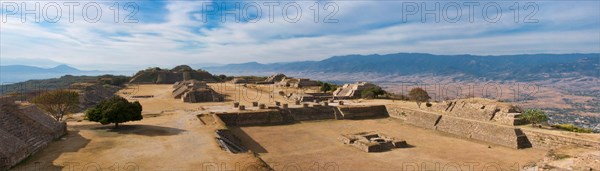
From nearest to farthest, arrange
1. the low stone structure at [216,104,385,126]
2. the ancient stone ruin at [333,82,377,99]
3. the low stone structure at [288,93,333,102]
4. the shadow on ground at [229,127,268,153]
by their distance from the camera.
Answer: the shadow on ground at [229,127,268,153] < the low stone structure at [216,104,385,126] < the low stone structure at [288,93,333,102] < the ancient stone ruin at [333,82,377,99]

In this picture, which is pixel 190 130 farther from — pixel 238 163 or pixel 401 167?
pixel 401 167

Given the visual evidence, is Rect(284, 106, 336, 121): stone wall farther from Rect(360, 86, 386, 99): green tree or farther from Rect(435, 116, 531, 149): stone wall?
Rect(360, 86, 386, 99): green tree

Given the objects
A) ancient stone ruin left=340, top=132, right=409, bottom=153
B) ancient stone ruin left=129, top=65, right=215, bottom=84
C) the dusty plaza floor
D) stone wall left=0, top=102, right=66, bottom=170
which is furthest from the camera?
ancient stone ruin left=129, top=65, right=215, bottom=84

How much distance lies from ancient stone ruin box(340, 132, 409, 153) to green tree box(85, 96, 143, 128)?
16441 millimetres

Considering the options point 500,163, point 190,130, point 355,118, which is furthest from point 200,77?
point 500,163

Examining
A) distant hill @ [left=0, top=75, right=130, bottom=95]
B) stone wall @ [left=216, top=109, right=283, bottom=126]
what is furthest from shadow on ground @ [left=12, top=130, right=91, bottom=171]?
distant hill @ [left=0, top=75, right=130, bottom=95]

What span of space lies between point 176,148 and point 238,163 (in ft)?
17.8

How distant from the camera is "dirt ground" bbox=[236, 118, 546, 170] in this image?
23.0 metres

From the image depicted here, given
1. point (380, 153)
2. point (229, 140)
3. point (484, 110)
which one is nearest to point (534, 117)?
point (484, 110)

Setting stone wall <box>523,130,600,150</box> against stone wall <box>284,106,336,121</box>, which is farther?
stone wall <box>284,106,336,121</box>

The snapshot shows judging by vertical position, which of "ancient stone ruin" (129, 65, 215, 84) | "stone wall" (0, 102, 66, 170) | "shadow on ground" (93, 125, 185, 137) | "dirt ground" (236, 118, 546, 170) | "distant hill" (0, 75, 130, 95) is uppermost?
"ancient stone ruin" (129, 65, 215, 84)

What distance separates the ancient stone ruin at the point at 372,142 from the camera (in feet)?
87.1

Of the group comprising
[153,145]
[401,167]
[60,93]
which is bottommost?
[401,167]

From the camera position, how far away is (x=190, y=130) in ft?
92.6
